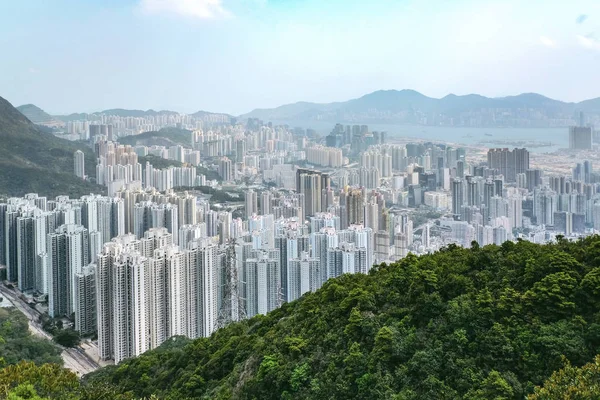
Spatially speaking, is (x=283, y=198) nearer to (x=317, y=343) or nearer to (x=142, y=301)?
(x=142, y=301)

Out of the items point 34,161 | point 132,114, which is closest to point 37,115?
point 34,161

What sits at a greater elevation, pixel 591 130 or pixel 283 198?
pixel 591 130

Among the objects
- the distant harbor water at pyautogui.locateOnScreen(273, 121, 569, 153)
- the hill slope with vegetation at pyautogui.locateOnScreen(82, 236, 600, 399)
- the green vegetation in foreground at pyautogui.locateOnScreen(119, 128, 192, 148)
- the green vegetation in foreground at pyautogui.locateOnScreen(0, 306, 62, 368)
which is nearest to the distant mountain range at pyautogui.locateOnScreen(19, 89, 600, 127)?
the distant harbor water at pyautogui.locateOnScreen(273, 121, 569, 153)

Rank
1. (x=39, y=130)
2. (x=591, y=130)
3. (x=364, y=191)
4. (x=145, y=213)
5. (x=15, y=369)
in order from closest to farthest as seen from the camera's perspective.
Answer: (x=15, y=369), (x=591, y=130), (x=145, y=213), (x=364, y=191), (x=39, y=130)

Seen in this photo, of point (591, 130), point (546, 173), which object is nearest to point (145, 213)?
point (546, 173)

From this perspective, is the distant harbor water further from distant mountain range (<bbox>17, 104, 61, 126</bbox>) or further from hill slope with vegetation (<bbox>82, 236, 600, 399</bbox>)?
distant mountain range (<bbox>17, 104, 61, 126</bbox>)

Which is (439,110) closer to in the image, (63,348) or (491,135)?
(491,135)
